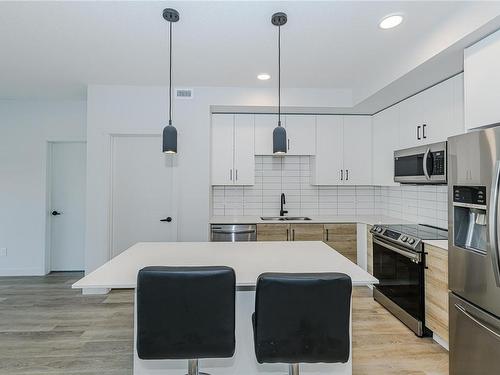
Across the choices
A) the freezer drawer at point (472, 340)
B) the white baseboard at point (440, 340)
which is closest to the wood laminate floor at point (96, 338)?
the white baseboard at point (440, 340)

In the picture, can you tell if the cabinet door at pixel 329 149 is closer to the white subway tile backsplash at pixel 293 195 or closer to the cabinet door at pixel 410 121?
the white subway tile backsplash at pixel 293 195

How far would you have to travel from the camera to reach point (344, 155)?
4.33 m

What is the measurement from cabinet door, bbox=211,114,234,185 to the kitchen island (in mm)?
2016

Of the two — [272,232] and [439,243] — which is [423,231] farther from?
[272,232]

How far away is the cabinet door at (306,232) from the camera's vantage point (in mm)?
3910

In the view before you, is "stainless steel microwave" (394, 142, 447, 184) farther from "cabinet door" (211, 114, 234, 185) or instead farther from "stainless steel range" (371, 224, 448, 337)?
"cabinet door" (211, 114, 234, 185)

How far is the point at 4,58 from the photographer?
3035 millimetres

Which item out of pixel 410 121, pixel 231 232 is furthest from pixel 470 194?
pixel 231 232

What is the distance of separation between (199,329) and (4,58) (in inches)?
130

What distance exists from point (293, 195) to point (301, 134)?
3.01 feet

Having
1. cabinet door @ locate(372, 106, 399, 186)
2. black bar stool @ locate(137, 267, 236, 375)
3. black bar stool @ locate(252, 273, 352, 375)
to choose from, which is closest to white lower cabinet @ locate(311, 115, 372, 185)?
cabinet door @ locate(372, 106, 399, 186)

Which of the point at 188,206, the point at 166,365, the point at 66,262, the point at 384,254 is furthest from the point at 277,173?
the point at 66,262

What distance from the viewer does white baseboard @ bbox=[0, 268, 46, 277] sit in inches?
182

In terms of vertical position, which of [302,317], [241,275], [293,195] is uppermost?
[293,195]
